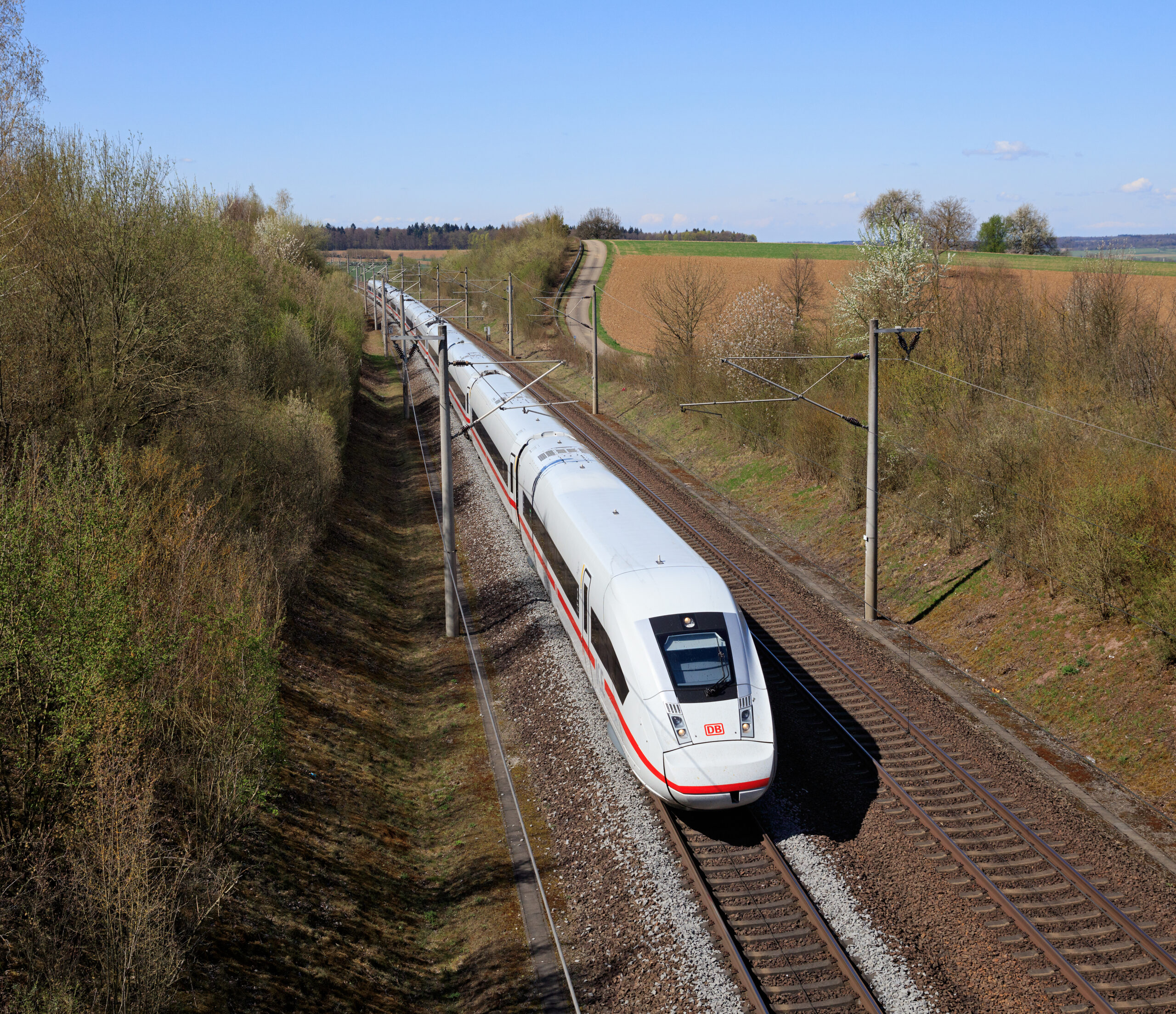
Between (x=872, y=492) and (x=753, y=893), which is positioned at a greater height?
(x=872, y=492)

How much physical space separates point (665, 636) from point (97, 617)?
734 cm

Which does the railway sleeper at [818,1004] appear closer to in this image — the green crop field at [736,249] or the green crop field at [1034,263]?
the green crop field at [1034,263]

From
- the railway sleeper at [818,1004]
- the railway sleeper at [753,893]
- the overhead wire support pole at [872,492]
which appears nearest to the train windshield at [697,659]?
the railway sleeper at [753,893]

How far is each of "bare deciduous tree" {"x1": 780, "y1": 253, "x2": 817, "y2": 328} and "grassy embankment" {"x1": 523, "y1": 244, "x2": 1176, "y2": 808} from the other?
21.7 metres

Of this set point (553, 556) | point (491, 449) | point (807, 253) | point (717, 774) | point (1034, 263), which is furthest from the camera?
point (807, 253)

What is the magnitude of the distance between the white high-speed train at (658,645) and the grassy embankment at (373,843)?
8.89 ft

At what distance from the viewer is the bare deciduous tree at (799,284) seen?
56219mm

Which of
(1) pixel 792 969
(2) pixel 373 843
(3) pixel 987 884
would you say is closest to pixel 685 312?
(2) pixel 373 843

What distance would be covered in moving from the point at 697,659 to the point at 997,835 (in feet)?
16.1

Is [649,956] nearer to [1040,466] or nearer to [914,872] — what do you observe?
[914,872]

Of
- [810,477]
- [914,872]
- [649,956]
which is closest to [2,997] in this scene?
[649,956]

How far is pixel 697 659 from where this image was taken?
1252 cm

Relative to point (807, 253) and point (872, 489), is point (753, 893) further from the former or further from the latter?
point (807, 253)

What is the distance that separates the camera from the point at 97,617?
905cm
